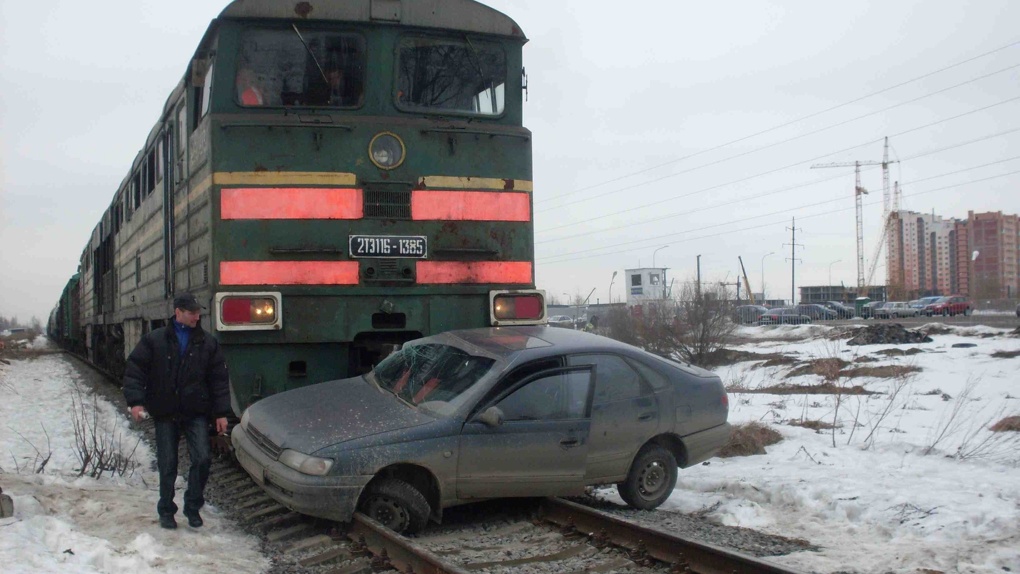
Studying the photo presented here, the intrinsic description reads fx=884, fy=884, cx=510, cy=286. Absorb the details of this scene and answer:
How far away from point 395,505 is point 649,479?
1954 millimetres

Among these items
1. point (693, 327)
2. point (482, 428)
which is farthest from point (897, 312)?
point (482, 428)

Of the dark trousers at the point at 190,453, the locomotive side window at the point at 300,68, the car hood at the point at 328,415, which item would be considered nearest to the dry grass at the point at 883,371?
the locomotive side window at the point at 300,68

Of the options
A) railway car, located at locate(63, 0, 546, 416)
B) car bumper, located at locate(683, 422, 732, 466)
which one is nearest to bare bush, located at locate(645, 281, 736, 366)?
railway car, located at locate(63, 0, 546, 416)

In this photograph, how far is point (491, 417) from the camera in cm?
556

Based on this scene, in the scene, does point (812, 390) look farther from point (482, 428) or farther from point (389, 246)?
point (482, 428)

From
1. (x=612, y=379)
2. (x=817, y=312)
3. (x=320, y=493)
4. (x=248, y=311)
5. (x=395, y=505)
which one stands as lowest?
(x=395, y=505)

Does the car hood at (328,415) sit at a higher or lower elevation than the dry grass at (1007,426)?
higher

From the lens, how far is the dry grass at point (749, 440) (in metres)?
8.18

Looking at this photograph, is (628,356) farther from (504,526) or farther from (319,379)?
(319,379)

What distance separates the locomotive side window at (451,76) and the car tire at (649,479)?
325 cm

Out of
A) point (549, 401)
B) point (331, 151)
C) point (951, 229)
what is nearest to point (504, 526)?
point (549, 401)

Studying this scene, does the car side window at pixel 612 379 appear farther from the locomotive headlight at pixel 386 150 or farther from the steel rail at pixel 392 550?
the locomotive headlight at pixel 386 150

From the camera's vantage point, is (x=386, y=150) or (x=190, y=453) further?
(x=386, y=150)

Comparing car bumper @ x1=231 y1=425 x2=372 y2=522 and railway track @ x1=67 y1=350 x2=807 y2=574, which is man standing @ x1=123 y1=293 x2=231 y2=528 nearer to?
railway track @ x1=67 y1=350 x2=807 y2=574
